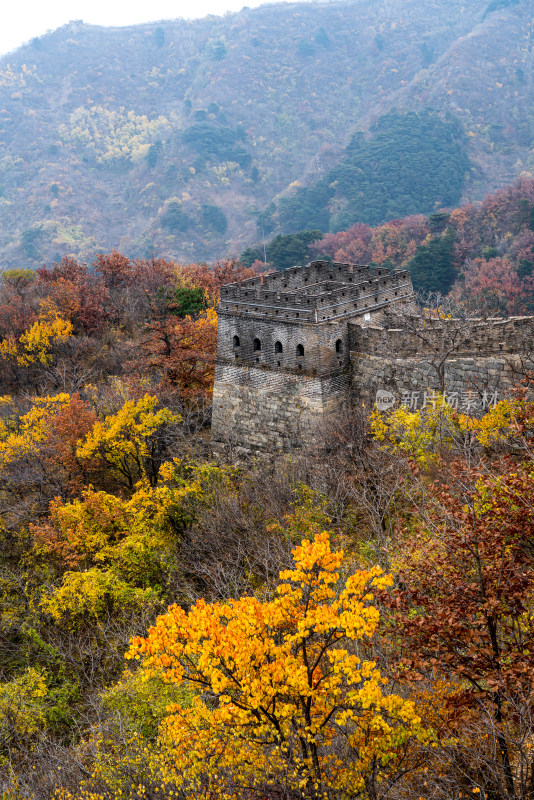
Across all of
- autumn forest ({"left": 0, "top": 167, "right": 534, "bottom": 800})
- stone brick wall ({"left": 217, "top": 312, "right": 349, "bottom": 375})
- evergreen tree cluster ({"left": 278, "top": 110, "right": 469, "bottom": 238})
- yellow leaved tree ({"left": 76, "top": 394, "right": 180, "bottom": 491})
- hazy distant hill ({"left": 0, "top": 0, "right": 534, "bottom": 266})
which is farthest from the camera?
hazy distant hill ({"left": 0, "top": 0, "right": 534, "bottom": 266})

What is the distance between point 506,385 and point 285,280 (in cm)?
978

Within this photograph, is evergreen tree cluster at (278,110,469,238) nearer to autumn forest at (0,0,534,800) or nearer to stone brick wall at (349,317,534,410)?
autumn forest at (0,0,534,800)

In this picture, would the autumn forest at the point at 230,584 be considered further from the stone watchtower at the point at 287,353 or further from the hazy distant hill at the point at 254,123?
the hazy distant hill at the point at 254,123

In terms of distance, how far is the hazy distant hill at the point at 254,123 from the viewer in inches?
4122

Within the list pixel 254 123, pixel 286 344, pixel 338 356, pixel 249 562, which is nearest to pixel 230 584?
pixel 249 562

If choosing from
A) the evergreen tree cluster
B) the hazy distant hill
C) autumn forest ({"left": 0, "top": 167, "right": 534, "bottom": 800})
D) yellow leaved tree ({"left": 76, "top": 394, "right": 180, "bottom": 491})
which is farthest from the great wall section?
the hazy distant hill

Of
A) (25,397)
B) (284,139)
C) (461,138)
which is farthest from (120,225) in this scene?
(25,397)

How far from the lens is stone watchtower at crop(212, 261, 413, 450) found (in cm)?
2138

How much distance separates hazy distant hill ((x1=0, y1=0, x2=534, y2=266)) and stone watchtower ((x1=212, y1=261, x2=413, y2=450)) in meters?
76.2

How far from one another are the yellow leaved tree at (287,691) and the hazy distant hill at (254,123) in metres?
92.0

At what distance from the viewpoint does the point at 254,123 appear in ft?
469

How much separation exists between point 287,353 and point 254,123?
441ft

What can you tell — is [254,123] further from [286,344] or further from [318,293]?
[286,344]

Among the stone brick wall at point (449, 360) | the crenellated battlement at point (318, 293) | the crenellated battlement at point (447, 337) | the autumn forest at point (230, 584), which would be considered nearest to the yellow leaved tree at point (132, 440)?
the autumn forest at point (230, 584)
